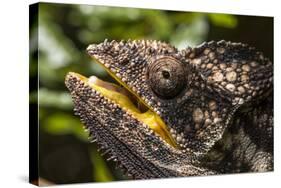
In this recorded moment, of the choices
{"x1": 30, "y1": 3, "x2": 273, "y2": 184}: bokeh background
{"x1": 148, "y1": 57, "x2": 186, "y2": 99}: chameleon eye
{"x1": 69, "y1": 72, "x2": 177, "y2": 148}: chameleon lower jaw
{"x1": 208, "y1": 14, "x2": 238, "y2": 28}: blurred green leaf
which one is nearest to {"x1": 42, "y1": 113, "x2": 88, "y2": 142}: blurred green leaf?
{"x1": 30, "y1": 3, "x2": 273, "y2": 184}: bokeh background

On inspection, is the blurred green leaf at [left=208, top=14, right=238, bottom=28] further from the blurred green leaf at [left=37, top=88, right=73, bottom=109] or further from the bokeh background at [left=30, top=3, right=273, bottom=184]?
the blurred green leaf at [left=37, top=88, right=73, bottom=109]

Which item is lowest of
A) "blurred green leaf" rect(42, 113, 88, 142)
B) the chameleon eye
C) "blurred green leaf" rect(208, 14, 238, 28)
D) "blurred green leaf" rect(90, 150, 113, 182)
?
"blurred green leaf" rect(90, 150, 113, 182)

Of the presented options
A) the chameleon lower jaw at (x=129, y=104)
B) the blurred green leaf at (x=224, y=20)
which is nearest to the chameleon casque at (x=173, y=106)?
the chameleon lower jaw at (x=129, y=104)

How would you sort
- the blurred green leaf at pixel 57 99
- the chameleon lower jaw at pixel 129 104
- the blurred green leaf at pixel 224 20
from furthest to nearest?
the blurred green leaf at pixel 224 20, the chameleon lower jaw at pixel 129 104, the blurred green leaf at pixel 57 99

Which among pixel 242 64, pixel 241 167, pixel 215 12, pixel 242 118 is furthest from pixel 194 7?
pixel 241 167

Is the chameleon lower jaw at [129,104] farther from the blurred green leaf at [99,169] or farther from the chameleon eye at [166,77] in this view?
the blurred green leaf at [99,169]

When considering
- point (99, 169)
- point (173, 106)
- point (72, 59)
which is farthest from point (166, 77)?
point (99, 169)

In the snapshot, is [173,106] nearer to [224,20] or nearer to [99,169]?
[99,169]
